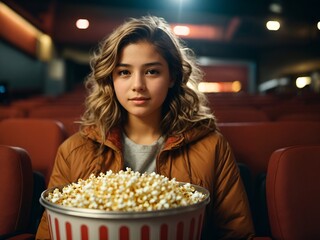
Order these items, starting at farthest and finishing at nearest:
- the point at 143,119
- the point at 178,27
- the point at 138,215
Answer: the point at 178,27 < the point at 143,119 < the point at 138,215

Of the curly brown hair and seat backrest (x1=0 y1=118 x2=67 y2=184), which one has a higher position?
the curly brown hair

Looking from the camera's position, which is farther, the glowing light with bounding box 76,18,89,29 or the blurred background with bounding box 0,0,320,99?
the glowing light with bounding box 76,18,89,29

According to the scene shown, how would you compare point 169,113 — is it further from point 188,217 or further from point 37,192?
point 188,217

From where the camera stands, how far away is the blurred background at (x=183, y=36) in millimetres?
7355

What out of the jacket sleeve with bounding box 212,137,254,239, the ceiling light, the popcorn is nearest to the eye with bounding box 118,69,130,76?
the jacket sleeve with bounding box 212,137,254,239

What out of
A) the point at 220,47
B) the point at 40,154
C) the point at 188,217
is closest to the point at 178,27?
the point at 220,47

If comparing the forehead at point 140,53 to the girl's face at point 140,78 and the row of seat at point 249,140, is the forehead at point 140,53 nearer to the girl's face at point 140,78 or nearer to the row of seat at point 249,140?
the girl's face at point 140,78

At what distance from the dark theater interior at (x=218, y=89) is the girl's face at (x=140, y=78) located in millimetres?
322

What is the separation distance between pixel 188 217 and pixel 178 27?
8776mm

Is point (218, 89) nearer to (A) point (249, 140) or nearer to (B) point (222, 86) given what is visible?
(B) point (222, 86)

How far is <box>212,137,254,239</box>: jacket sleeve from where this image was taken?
110 centimetres

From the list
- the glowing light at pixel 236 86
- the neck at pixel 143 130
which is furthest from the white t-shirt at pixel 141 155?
the glowing light at pixel 236 86

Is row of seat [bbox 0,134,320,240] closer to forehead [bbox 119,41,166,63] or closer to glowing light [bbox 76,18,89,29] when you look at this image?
forehead [bbox 119,41,166,63]

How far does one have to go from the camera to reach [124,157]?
4.08ft
